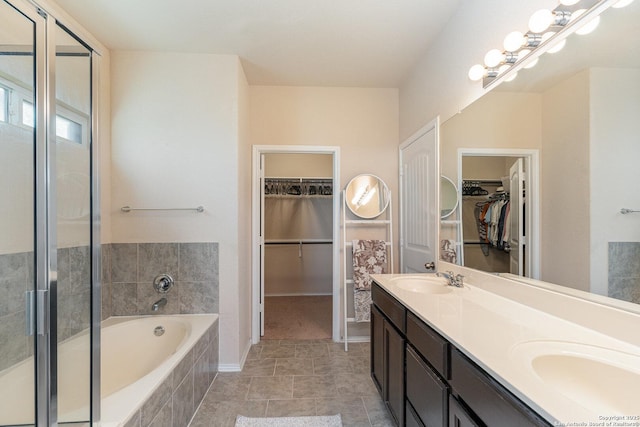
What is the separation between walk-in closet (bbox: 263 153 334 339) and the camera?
14.5ft

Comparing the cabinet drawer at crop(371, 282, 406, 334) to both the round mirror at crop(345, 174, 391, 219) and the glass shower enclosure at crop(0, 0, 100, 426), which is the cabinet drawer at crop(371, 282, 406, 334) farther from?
the glass shower enclosure at crop(0, 0, 100, 426)

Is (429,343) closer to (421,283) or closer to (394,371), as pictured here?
(394,371)

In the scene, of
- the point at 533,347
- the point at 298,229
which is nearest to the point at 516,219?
the point at 533,347

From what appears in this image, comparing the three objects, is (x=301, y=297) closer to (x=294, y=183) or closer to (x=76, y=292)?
(x=294, y=183)

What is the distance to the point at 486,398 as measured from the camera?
787 millimetres

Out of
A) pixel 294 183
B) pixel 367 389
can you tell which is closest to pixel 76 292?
pixel 367 389

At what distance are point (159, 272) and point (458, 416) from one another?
7.64ft

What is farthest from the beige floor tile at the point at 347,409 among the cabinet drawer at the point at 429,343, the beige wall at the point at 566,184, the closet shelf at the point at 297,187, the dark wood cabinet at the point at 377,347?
Result: the closet shelf at the point at 297,187

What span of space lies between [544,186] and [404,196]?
1512 mm

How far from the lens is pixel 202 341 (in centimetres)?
201

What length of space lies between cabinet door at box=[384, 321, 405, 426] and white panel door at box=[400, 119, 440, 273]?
0.81m

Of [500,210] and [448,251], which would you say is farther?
[448,251]

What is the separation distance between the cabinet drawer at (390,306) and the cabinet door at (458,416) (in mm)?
452

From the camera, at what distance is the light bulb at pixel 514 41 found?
1278 millimetres
